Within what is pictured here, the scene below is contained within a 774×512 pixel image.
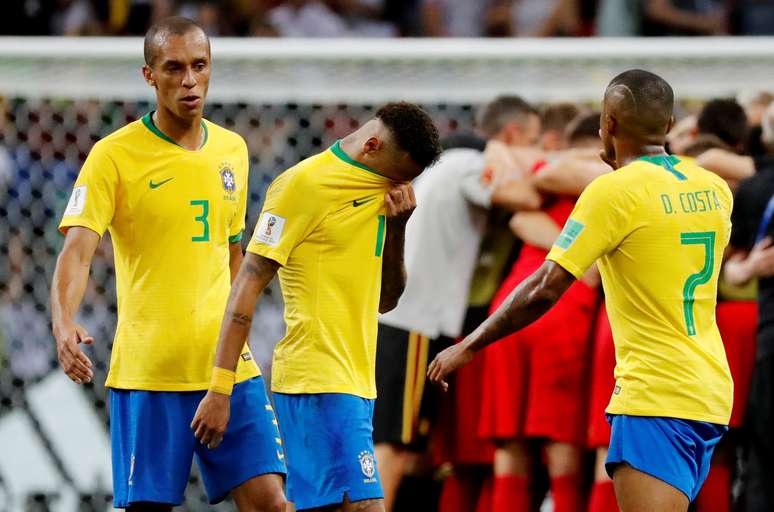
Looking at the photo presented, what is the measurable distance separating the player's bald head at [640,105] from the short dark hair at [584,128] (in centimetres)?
208

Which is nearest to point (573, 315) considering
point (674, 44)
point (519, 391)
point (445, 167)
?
point (519, 391)

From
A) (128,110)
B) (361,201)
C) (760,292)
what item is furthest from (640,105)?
(128,110)

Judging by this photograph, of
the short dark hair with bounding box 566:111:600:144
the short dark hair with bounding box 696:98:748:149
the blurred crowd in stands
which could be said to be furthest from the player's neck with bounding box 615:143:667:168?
the blurred crowd in stands

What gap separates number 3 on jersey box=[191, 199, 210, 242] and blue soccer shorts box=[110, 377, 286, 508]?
509 millimetres

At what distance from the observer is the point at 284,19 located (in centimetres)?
1041

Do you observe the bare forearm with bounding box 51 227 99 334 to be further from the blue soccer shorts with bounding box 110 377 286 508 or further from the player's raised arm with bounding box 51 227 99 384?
the blue soccer shorts with bounding box 110 377 286 508

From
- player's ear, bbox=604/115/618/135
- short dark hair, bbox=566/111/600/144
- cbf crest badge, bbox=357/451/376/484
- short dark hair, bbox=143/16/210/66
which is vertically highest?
short dark hair, bbox=566/111/600/144

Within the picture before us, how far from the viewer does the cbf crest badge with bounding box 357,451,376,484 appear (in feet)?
15.1

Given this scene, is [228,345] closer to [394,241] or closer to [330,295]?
[330,295]

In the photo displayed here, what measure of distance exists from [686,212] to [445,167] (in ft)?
7.82

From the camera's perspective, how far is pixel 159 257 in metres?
4.87

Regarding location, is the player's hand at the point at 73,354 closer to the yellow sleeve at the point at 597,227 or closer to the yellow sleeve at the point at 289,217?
the yellow sleeve at the point at 289,217

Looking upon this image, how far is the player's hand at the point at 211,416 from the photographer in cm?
453

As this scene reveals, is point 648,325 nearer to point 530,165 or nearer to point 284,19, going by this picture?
point 530,165
